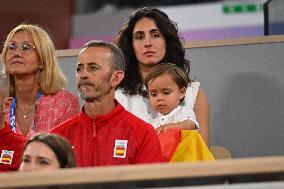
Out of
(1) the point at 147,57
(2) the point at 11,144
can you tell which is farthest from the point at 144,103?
(2) the point at 11,144

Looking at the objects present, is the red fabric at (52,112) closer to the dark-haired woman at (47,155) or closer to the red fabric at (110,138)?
the red fabric at (110,138)

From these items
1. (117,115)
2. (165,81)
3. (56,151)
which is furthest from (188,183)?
(165,81)

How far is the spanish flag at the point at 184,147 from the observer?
229 centimetres

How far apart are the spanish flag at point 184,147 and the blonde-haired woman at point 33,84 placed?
0.51m

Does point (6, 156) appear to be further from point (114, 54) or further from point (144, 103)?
point (144, 103)

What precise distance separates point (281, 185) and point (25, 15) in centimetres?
401

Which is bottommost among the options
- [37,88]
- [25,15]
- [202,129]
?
[202,129]

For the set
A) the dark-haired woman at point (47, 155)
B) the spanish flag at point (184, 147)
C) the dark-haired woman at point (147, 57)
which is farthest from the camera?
the dark-haired woman at point (147, 57)

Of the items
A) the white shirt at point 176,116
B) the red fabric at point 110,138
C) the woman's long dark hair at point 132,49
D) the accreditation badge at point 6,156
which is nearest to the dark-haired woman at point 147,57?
the woman's long dark hair at point 132,49

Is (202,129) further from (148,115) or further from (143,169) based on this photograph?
(143,169)

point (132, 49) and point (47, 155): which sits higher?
point (132, 49)

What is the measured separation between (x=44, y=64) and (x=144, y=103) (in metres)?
0.42

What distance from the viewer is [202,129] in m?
2.69

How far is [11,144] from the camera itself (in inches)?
92.1
